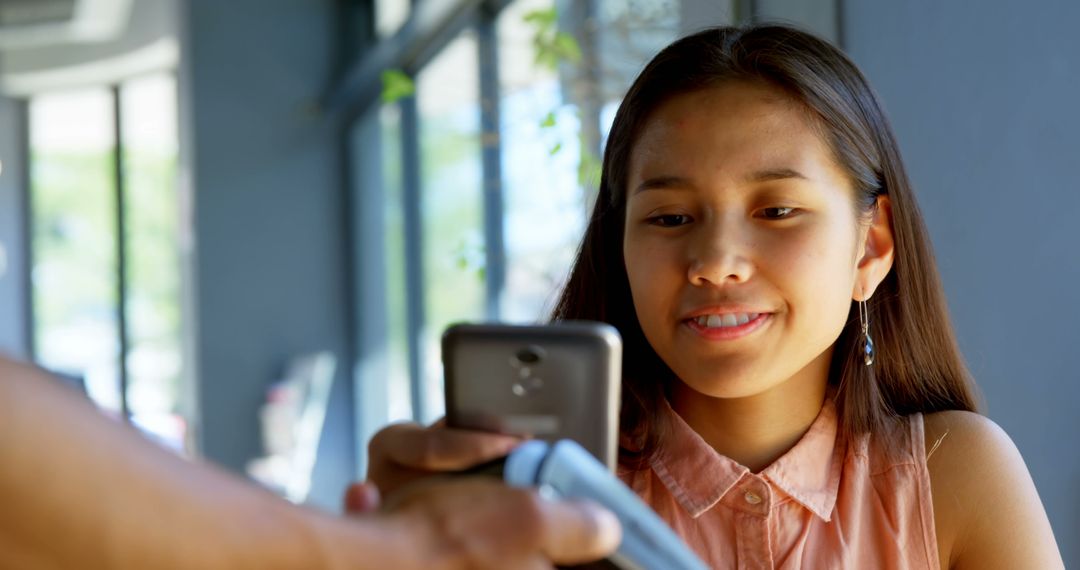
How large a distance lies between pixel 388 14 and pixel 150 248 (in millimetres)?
3296

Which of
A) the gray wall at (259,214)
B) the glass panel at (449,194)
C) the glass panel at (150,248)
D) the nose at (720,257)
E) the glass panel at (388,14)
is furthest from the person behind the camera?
the glass panel at (150,248)

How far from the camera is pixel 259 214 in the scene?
19.1 feet

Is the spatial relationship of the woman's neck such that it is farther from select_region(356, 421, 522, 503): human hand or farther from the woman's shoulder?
select_region(356, 421, 522, 503): human hand

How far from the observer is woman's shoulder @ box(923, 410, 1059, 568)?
40.3 inches

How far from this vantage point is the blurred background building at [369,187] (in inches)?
52.5

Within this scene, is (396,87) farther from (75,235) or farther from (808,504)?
(75,235)

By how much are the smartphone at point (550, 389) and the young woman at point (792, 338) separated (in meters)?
0.41

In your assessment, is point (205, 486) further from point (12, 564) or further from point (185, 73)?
point (185, 73)

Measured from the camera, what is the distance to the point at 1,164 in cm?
834

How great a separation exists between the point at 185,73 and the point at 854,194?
534 centimetres

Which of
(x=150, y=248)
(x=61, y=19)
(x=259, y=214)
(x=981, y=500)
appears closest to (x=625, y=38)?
(x=981, y=500)

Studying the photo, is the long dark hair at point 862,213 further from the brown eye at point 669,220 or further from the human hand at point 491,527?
the human hand at point 491,527

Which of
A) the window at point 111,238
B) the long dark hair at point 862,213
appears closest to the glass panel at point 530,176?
the long dark hair at point 862,213

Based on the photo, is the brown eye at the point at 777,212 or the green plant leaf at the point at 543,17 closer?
the brown eye at the point at 777,212
